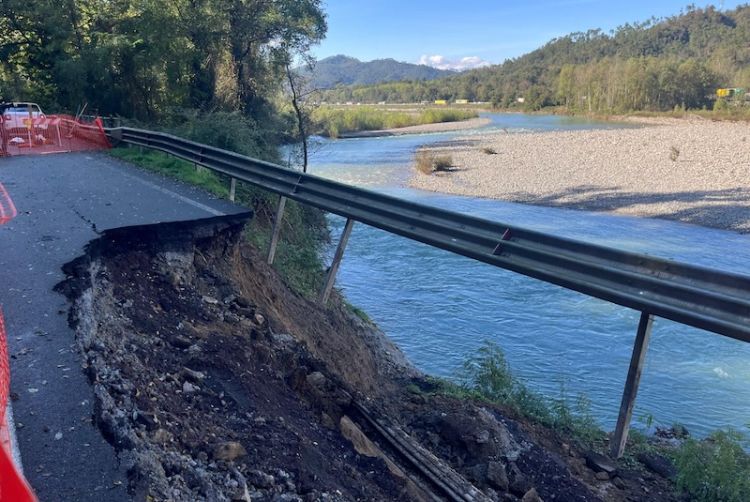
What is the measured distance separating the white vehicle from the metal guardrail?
1182 cm

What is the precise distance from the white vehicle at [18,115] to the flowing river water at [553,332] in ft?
29.5

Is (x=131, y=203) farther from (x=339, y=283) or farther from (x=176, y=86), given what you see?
(x=176, y=86)

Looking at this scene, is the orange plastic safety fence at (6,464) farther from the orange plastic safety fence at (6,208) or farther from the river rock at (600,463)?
the river rock at (600,463)

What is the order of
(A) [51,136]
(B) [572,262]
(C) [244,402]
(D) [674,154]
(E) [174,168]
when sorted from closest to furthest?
(C) [244,402], (B) [572,262], (E) [174,168], (A) [51,136], (D) [674,154]

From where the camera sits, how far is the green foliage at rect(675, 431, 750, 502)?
5.55 meters

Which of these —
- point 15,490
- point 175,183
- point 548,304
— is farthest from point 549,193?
point 15,490

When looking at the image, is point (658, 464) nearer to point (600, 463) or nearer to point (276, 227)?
point (600, 463)

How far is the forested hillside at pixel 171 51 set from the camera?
18906 mm

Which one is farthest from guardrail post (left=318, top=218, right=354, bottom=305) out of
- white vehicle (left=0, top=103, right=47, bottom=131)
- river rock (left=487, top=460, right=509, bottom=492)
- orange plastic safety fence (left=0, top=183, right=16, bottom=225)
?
white vehicle (left=0, top=103, right=47, bottom=131)

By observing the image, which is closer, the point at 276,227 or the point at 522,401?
the point at 522,401

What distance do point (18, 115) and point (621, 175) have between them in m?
28.6

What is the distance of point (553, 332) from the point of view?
12883 mm

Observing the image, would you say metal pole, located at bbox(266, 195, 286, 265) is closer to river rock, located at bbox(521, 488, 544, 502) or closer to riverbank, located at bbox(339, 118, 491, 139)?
river rock, located at bbox(521, 488, 544, 502)

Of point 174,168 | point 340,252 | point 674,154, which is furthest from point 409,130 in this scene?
point 340,252
